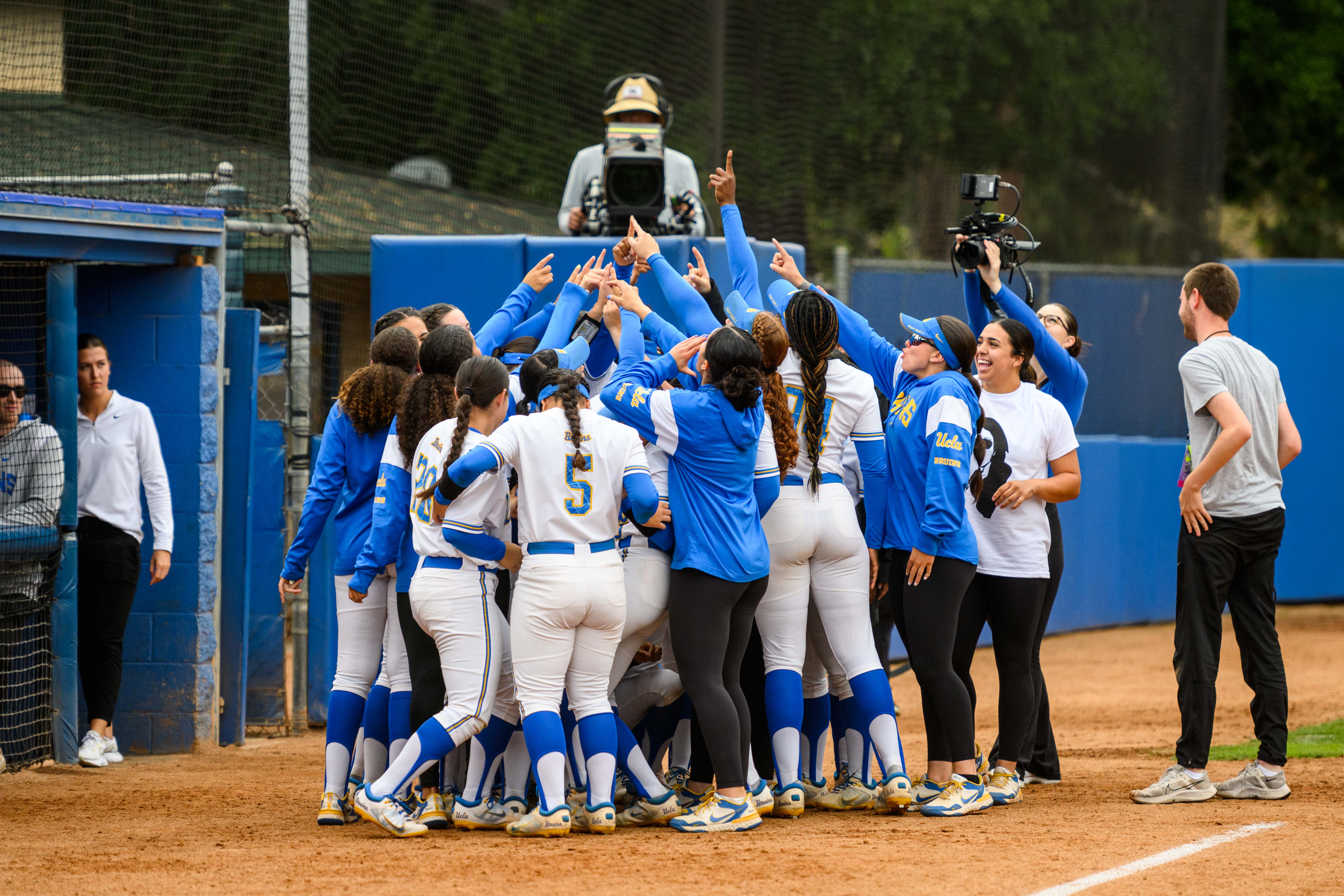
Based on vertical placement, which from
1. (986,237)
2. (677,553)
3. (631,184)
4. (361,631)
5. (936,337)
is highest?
(631,184)

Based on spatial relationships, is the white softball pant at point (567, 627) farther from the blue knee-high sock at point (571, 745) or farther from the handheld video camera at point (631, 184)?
the handheld video camera at point (631, 184)

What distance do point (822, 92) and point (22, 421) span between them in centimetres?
1315

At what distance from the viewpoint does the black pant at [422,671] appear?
505cm

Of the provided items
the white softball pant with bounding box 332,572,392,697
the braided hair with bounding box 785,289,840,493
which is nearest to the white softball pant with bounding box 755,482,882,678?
the braided hair with bounding box 785,289,840,493

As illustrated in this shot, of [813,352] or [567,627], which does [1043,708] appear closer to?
[813,352]

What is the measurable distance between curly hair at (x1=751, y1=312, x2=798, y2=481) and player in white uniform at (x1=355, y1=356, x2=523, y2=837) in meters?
0.93

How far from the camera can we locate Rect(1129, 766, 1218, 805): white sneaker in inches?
217

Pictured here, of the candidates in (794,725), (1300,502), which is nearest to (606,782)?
(794,725)

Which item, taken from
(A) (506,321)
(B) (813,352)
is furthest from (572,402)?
(A) (506,321)

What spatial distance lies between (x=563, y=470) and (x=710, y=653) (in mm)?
831

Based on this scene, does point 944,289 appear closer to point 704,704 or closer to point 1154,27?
point 704,704

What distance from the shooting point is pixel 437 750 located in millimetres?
4809

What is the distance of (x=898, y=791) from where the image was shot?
17.3 feet

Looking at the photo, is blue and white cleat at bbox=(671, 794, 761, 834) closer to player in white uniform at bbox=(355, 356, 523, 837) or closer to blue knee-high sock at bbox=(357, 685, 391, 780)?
player in white uniform at bbox=(355, 356, 523, 837)
